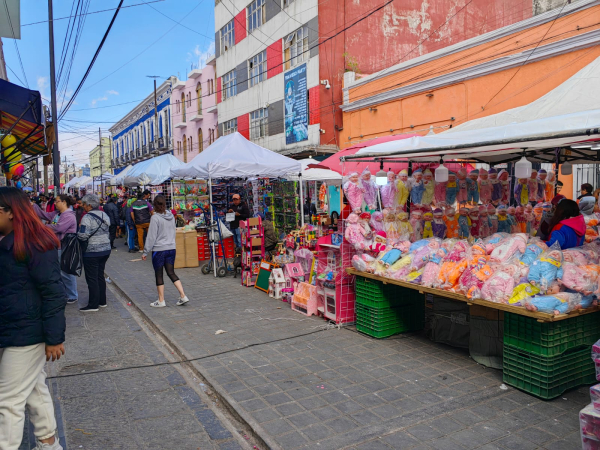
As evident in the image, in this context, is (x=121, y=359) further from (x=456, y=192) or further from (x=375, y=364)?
(x=456, y=192)

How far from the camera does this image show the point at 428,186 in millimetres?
6207

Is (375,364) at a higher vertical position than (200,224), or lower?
lower

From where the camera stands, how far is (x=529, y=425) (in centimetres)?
370

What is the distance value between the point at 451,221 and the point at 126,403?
4.41 m

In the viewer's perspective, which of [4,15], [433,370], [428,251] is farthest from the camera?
[4,15]

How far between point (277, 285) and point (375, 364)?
353 centimetres

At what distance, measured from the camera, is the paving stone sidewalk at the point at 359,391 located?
141 inches

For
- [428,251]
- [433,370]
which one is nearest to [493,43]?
[428,251]

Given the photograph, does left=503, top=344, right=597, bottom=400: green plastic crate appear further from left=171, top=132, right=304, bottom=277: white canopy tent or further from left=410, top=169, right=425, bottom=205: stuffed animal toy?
left=171, top=132, right=304, bottom=277: white canopy tent

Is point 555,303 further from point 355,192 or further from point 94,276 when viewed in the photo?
point 94,276

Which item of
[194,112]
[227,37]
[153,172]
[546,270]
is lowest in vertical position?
[546,270]

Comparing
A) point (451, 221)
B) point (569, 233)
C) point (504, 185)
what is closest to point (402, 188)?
point (451, 221)

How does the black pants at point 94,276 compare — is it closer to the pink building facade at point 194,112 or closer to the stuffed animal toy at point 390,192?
the stuffed animal toy at point 390,192

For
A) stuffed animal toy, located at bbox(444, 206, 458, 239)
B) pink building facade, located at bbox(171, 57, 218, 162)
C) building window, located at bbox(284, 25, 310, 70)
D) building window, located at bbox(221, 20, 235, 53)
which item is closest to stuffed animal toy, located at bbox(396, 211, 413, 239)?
stuffed animal toy, located at bbox(444, 206, 458, 239)
